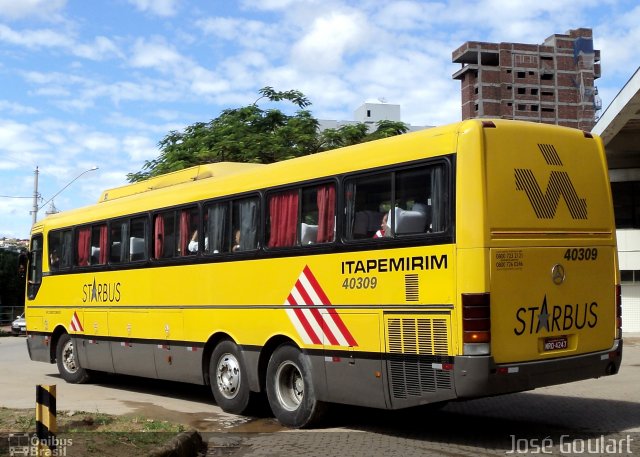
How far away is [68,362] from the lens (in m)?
16.4

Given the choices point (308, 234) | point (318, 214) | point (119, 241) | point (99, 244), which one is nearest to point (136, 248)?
point (119, 241)

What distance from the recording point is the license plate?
891cm

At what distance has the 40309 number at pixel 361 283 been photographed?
→ 30.8ft

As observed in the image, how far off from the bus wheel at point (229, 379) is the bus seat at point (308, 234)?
6.74 ft

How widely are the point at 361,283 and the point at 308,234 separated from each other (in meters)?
1.23

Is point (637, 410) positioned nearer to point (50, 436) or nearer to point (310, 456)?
point (310, 456)

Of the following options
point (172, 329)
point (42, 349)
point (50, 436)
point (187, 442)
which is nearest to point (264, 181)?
point (172, 329)

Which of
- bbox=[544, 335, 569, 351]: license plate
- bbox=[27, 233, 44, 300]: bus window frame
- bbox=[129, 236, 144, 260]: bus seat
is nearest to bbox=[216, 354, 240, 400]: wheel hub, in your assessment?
bbox=[129, 236, 144, 260]: bus seat

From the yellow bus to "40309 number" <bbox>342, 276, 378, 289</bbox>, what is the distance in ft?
0.09

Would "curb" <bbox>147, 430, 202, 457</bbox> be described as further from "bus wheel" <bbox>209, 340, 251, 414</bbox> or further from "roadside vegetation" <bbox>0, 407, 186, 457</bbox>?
"bus wheel" <bbox>209, 340, 251, 414</bbox>

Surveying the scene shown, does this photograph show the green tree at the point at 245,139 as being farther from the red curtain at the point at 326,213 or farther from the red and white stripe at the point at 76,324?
the red curtain at the point at 326,213

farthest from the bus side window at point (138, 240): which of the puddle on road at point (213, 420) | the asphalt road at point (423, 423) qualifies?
the puddle on road at point (213, 420)

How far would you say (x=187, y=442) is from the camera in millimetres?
8680

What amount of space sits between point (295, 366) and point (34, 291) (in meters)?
9.00
